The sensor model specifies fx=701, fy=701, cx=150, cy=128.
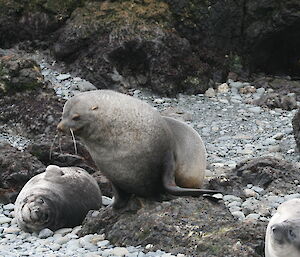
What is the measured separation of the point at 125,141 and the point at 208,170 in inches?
133

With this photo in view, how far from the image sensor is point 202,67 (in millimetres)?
13016

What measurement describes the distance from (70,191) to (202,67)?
22.5ft

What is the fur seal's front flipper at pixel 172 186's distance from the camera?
227 inches

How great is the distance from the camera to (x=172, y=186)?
5867mm

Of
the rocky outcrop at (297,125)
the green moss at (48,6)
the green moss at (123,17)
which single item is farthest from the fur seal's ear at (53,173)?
the green moss at (48,6)

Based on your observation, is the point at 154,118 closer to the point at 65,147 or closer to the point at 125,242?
the point at 125,242

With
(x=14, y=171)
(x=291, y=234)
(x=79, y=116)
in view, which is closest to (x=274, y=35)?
(x=14, y=171)

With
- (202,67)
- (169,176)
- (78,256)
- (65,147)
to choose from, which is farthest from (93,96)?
(202,67)

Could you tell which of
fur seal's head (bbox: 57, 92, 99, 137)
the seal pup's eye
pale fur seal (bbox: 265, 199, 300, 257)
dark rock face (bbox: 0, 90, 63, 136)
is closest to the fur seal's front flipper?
fur seal's head (bbox: 57, 92, 99, 137)

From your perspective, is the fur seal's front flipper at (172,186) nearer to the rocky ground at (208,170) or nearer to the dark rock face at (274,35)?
the rocky ground at (208,170)

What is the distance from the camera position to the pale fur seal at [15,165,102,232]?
6336 mm

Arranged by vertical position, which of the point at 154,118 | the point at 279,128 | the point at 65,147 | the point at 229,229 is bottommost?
the point at 279,128

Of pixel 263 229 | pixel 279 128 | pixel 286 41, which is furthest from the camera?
pixel 286 41

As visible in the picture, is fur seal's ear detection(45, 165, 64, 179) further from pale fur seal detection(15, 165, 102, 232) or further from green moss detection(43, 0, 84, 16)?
green moss detection(43, 0, 84, 16)
